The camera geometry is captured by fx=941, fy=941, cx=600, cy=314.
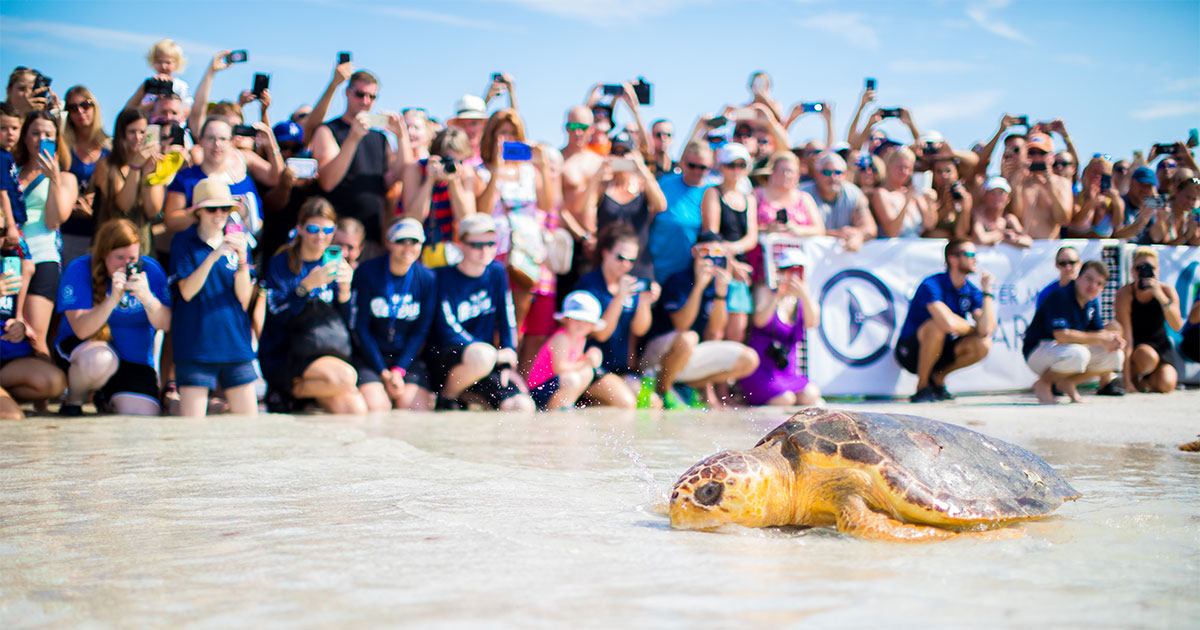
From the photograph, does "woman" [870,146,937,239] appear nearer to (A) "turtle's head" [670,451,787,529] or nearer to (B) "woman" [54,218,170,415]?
(B) "woman" [54,218,170,415]

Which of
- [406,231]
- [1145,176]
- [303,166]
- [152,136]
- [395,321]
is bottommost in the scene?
[395,321]

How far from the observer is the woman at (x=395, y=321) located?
Answer: 6801mm

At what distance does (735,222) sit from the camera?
7.93 meters

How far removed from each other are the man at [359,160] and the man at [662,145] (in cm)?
285

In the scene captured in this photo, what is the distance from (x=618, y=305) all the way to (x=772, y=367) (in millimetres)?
1507

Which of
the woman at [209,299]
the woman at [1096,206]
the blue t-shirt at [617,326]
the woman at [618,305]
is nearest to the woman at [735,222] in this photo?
the woman at [618,305]

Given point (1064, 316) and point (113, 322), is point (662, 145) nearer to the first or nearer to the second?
point (1064, 316)

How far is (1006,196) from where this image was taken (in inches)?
368

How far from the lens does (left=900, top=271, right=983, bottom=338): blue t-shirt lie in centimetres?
832

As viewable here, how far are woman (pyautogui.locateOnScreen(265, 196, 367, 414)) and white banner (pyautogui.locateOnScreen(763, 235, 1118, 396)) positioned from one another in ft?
11.9

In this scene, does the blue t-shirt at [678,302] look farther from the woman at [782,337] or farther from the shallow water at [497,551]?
the shallow water at [497,551]

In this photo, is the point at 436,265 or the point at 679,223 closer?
the point at 436,265

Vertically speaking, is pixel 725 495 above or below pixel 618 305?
below

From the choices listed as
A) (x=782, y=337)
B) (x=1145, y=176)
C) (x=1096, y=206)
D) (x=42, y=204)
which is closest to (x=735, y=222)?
(x=782, y=337)
